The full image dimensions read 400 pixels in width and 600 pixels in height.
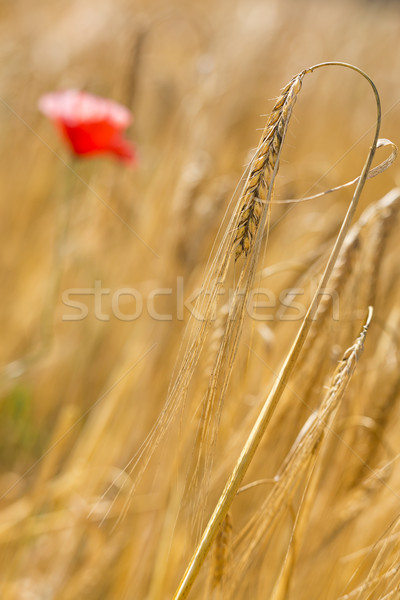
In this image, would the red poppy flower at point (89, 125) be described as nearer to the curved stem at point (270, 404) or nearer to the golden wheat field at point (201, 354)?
the golden wheat field at point (201, 354)

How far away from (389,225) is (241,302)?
0.70ft

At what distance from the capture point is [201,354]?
47 cm

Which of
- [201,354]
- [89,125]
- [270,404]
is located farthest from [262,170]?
[89,125]

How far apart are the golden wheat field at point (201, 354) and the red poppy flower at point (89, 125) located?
0.5 inches

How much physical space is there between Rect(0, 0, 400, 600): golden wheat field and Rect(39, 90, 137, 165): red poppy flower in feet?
0.04

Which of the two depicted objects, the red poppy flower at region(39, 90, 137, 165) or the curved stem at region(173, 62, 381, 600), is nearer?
the curved stem at region(173, 62, 381, 600)

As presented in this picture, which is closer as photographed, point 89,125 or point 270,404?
point 270,404

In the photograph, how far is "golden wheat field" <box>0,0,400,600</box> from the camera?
0.99 feet

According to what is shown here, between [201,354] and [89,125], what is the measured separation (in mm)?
409

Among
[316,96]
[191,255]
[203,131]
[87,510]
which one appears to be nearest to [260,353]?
[191,255]

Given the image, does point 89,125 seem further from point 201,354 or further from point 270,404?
point 270,404

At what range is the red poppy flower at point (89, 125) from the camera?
721 millimetres

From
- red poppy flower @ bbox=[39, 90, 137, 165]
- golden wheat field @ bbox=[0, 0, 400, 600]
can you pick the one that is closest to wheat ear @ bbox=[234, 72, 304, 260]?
golden wheat field @ bbox=[0, 0, 400, 600]

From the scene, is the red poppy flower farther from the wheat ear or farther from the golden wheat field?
the wheat ear
